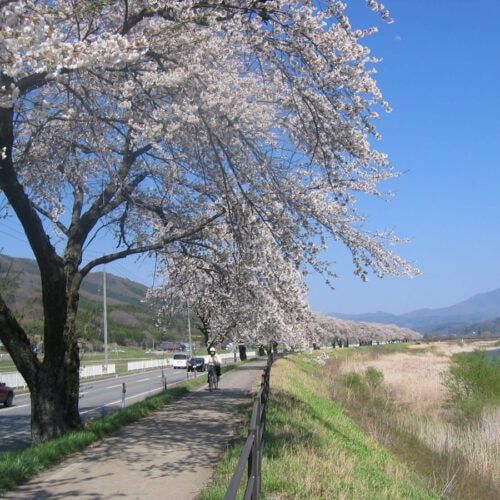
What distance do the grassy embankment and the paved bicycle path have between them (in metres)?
0.46

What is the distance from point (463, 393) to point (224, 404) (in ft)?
42.3

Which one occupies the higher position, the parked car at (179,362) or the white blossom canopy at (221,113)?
the white blossom canopy at (221,113)

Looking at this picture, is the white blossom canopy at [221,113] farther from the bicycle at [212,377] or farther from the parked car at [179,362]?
the parked car at [179,362]

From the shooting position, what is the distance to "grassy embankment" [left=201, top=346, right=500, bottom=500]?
288 inches

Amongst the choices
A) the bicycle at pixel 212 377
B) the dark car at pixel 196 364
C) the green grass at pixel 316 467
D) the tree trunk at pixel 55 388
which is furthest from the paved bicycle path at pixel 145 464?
the dark car at pixel 196 364

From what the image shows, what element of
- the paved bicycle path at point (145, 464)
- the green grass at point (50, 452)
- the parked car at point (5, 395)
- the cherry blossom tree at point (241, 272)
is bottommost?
the paved bicycle path at point (145, 464)

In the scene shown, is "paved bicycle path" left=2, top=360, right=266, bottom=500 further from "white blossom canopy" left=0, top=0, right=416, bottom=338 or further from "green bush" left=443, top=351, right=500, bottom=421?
"green bush" left=443, top=351, right=500, bottom=421

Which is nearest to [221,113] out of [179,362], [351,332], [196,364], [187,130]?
[187,130]

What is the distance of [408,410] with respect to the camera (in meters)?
25.2

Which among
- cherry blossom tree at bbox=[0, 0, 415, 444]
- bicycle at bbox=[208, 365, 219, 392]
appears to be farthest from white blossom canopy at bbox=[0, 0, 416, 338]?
bicycle at bbox=[208, 365, 219, 392]

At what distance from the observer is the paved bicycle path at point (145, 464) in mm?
7320

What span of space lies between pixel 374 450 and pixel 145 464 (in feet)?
17.0

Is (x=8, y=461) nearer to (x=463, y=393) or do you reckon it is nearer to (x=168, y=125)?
(x=168, y=125)

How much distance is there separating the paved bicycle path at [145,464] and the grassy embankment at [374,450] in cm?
46
